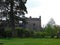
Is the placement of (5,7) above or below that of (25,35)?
above

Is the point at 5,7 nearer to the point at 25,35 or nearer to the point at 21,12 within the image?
the point at 21,12

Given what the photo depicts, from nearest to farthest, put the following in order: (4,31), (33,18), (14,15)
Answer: (14,15), (4,31), (33,18)

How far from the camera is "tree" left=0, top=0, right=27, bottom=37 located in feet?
171

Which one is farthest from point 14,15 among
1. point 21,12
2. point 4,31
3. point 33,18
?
point 33,18

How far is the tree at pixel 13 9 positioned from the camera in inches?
2057

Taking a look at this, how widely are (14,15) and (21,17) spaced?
1990mm

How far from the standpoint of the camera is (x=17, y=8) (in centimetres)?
5338

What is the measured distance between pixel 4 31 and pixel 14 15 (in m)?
6.45

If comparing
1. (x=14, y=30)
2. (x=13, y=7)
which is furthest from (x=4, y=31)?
(x=13, y=7)

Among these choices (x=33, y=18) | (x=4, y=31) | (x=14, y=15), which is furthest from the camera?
(x=33, y=18)

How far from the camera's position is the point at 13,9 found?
176 ft

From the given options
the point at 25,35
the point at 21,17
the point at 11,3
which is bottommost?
the point at 25,35

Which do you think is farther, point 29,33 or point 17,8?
point 29,33

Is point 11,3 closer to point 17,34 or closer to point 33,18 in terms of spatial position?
point 17,34
